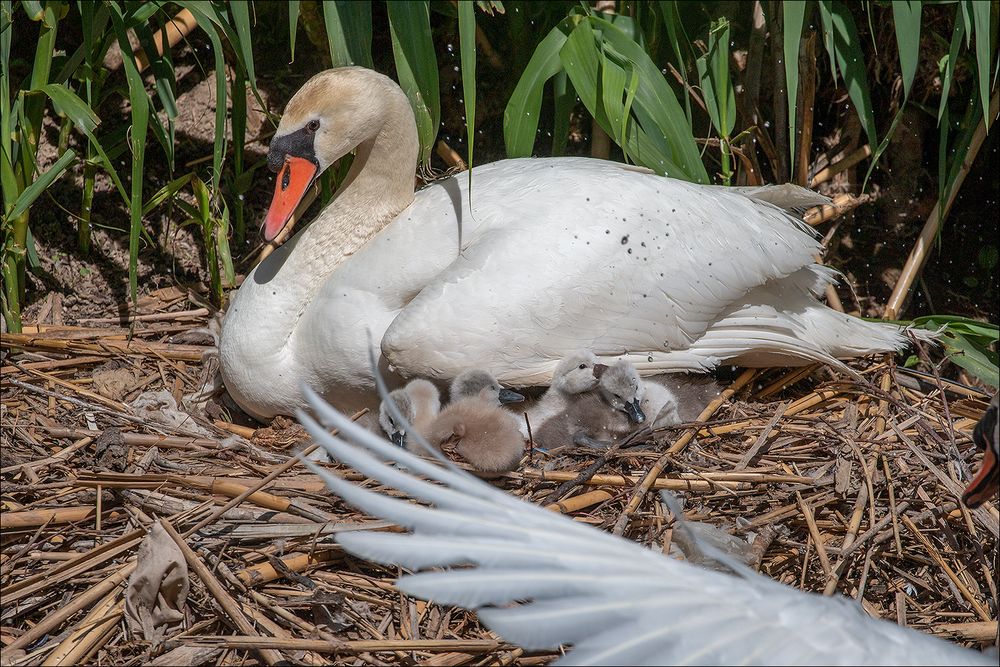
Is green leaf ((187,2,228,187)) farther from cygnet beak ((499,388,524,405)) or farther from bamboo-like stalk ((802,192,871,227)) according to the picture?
bamboo-like stalk ((802,192,871,227))

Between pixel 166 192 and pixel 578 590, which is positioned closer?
pixel 578 590

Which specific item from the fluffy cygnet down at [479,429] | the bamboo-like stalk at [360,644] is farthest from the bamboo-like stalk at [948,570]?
the bamboo-like stalk at [360,644]

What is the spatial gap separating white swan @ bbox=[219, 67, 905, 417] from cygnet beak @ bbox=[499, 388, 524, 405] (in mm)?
42

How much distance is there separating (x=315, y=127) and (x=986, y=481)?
2003mm

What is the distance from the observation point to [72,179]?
3.75 metres

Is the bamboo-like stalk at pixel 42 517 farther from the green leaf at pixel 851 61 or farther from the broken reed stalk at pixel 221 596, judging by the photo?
the green leaf at pixel 851 61

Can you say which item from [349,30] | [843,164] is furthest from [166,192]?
[843,164]

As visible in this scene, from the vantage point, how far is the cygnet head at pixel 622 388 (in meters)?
2.82

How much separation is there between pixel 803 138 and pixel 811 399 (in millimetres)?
1099

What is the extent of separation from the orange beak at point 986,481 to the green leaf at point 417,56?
6.18 ft

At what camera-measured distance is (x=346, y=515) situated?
249 centimetres

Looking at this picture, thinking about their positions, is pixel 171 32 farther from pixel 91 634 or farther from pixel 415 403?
pixel 91 634

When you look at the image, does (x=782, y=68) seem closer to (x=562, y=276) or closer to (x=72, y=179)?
(x=562, y=276)

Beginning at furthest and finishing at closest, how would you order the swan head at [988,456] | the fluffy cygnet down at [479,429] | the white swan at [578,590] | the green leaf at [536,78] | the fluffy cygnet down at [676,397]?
the green leaf at [536,78]
the fluffy cygnet down at [676,397]
the fluffy cygnet down at [479,429]
the swan head at [988,456]
the white swan at [578,590]
